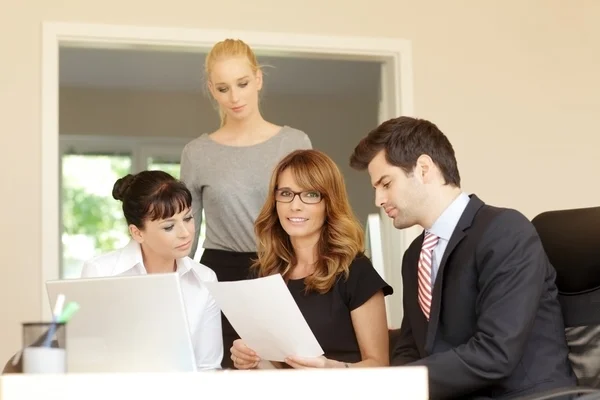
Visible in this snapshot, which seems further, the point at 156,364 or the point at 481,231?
the point at 481,231

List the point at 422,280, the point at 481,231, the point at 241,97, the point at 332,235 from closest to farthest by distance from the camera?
the point at 481,231 → the point at 422,280 → the point at 332,235 → the point at 241,97

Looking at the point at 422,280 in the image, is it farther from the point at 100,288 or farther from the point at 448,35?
the point at 448,35

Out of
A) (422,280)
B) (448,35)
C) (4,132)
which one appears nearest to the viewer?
(422,280)

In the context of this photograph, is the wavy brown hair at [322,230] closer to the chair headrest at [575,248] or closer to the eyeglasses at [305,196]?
the eyeglasses at [305,196]

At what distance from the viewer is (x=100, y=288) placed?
6.42 ft

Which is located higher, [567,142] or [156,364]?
[567,142]

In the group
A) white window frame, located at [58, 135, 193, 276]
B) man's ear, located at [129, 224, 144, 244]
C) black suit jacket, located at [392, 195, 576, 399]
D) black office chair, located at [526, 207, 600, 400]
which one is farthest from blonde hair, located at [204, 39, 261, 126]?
white window frame, located at [58, 135, 193, 276]

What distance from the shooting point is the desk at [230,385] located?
144cm

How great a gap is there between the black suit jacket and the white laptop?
52cm

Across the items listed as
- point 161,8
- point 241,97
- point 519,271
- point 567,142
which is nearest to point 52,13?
point 161,8

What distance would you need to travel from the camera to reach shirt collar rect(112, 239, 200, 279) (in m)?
2.76

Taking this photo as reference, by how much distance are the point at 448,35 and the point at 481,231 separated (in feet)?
8.63

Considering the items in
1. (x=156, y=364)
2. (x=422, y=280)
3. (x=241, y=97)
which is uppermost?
(x=241, y=97)

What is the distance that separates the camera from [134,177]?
2.88 m
